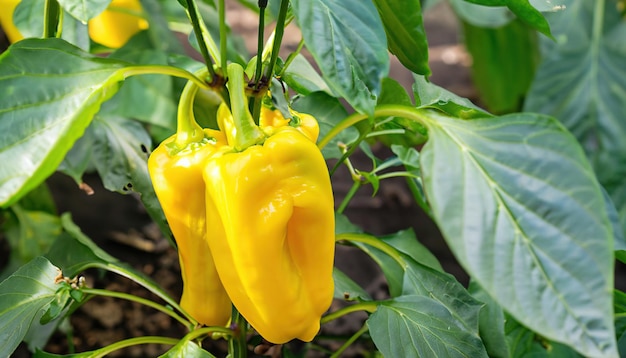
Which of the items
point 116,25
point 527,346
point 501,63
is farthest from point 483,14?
point 527,346

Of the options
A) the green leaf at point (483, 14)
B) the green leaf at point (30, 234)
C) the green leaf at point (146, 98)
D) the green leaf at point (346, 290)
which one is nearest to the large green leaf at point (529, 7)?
the green leaf at point (346, 290)

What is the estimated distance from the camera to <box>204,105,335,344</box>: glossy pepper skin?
0.55 m

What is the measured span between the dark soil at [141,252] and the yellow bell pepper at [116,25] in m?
0.23

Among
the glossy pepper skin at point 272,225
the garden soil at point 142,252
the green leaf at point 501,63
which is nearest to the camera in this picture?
the glossy pepper skin at point 272,225

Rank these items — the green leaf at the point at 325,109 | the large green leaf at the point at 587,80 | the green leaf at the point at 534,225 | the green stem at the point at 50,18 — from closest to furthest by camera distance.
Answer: the green leaf at the point at 534,225 < the green stem at the point at 50,18 < the green leaf at the point at 325,109 < the large green leaf at the point at 587,80

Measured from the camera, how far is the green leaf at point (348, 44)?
499mm

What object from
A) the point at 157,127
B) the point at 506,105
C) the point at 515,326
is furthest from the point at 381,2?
the point at 506,105

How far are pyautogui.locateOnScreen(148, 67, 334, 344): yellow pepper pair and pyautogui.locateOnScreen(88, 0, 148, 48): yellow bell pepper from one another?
2.04 ft

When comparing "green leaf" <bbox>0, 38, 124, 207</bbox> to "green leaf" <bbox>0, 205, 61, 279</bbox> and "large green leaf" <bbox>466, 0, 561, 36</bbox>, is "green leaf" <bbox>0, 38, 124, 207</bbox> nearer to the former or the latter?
"large green leaf" <bbox>466, 0, 561, 36</bbox>

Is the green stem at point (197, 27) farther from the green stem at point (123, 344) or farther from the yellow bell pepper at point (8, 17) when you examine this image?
the yellow bell pepper at point (8, 17)

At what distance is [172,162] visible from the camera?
587mm

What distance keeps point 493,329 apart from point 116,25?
810 millimetres

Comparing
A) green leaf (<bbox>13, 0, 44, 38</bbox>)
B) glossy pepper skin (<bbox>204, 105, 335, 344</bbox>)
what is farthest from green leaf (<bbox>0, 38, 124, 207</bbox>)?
green leaf (<bbox>13, 0, 44, 38</bbox>)

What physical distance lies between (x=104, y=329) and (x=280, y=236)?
2.36 ft
